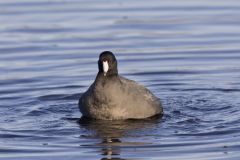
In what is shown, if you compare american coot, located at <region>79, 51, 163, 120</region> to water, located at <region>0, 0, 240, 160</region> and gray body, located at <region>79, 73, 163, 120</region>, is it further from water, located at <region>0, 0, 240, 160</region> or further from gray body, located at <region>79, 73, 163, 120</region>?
water, located at <region>0, 0, 240, 160</region>

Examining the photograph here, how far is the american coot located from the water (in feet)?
0.64

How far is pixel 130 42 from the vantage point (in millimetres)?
19047

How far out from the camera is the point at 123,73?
17000 millimetres

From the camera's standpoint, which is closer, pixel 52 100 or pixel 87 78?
pixel 52 100

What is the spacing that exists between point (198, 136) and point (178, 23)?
8409 mm

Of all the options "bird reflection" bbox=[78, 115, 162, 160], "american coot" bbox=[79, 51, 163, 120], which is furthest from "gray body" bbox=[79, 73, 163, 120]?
"bird reflection" bbox=[78, 115, 162, 160]

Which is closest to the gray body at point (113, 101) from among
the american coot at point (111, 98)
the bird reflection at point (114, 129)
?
the american coot at point (111, 98)

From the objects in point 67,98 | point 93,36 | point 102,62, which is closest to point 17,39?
point 93,36

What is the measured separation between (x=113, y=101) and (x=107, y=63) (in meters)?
0.56

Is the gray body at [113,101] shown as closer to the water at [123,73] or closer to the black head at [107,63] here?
the black head at [107,63]

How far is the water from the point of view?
12.0 m

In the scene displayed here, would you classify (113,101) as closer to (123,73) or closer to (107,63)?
(107,63)

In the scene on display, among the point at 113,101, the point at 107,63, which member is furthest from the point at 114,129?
the point at 107,63

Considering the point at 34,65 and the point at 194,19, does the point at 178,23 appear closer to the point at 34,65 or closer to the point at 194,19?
the point at 194,19
